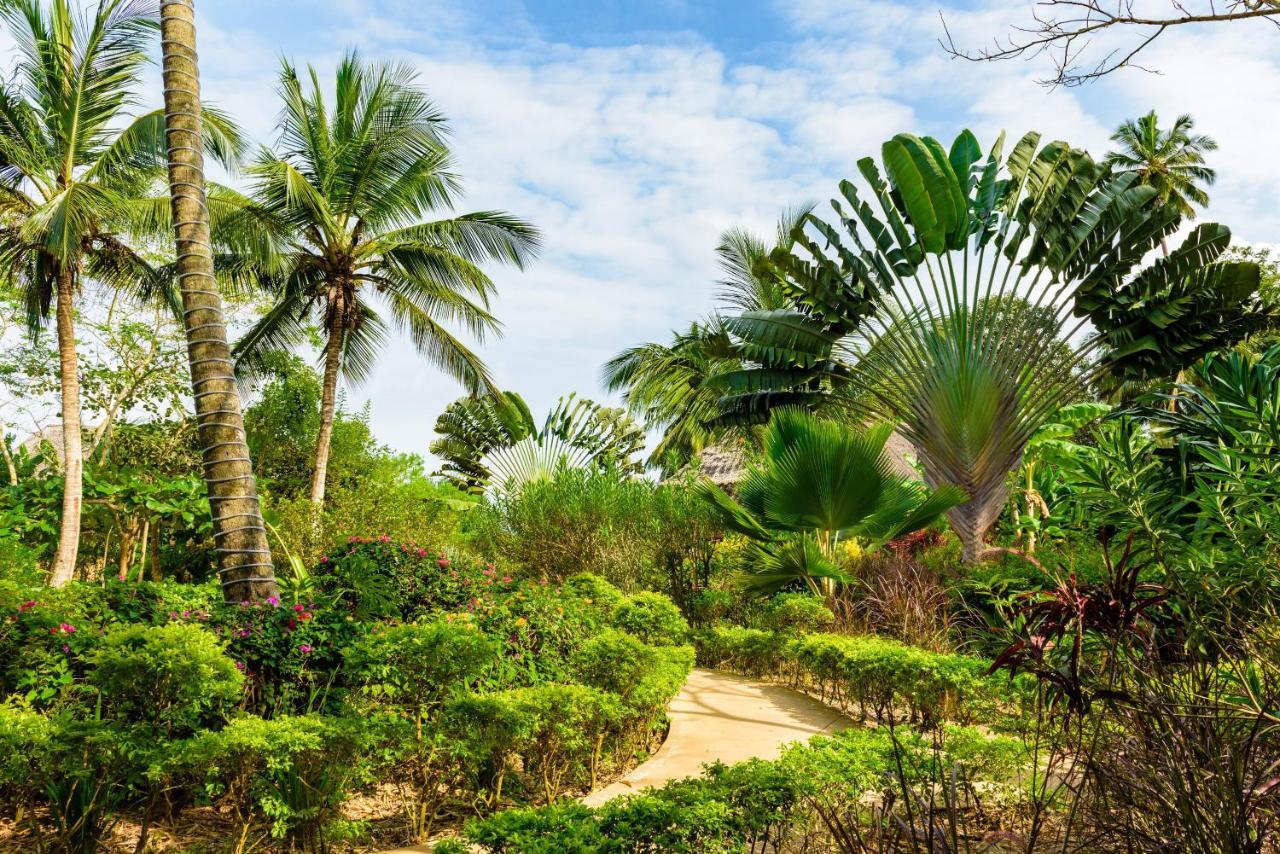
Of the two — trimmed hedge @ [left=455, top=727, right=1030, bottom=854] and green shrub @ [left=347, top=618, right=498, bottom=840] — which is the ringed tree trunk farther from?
green shrub @ [left=347, top=618, right=498, bottom=840]

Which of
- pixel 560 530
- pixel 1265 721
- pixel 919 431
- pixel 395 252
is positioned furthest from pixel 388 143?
pixel 1265 721

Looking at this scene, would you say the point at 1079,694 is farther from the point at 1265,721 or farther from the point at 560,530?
the point at 560,530

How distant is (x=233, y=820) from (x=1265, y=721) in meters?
4.84

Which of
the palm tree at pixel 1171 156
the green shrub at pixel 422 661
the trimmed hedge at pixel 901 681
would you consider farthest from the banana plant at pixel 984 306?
the palm tree at pixel 1171 156

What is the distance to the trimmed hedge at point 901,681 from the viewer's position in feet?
21.6

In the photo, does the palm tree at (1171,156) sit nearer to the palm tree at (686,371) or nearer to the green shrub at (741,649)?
the palm tree at (686,371)

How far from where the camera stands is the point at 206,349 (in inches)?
260

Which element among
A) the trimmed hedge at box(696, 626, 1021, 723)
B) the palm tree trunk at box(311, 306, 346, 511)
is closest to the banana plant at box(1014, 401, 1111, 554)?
the trimmed hedge at box(696, 626, 1021, 723)

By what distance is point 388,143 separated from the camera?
1561 centimetres

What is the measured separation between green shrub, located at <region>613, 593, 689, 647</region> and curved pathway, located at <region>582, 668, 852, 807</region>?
0.62 meters

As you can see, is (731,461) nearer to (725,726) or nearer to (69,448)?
(69,448)

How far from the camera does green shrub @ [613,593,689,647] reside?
8.57 m

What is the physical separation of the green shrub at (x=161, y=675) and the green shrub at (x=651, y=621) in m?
4.58

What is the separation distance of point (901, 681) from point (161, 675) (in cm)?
527
